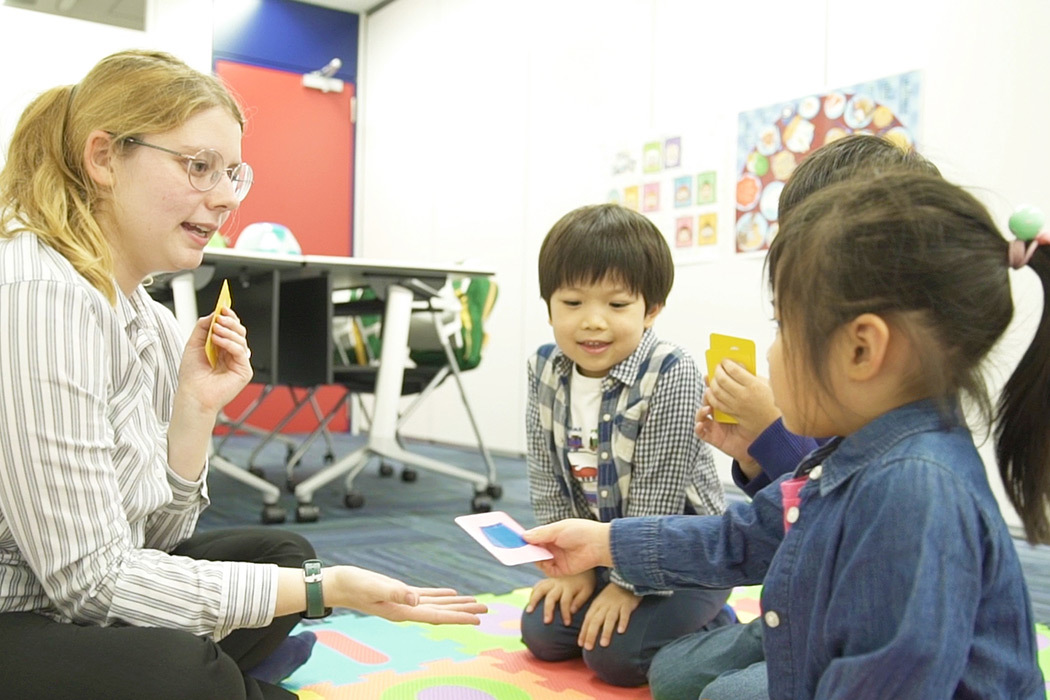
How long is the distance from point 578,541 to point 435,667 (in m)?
0.59

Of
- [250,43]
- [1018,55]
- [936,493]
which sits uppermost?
[250,43]

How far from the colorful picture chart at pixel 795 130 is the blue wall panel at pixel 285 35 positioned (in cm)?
345

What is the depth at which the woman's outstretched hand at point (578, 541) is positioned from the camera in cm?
115

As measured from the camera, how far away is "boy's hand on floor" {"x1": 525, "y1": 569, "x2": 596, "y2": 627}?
164cm

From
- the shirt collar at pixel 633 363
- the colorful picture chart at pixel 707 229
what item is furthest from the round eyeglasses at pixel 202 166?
the colorful picture chart at pixel 707 229

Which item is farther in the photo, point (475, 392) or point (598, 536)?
point (475, 392)

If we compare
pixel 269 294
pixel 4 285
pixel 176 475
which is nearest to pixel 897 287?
pixel 4 285

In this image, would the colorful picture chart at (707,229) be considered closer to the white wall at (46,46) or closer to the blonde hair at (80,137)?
the white wall at (46,46)

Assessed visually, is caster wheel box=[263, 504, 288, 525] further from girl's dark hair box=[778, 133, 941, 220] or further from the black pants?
girl's dark hair box=[778, 133, 941, 220]

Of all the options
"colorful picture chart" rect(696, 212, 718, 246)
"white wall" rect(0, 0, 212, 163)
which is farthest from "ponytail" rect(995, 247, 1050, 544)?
"white wall" rect(0, 0, 212, 163)

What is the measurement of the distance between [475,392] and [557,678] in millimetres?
3683

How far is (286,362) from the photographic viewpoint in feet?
11.5

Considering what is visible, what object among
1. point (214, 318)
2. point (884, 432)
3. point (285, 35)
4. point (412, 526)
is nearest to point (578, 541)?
point (884, 432)

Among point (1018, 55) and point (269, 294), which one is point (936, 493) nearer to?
point (1018, 55)
